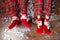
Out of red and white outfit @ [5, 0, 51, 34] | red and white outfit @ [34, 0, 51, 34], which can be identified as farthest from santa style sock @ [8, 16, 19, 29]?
red and white outfit @ [34, 0, 51, 34]

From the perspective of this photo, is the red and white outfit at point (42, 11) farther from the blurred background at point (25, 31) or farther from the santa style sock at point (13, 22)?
the santa style sock at point (13, 22)

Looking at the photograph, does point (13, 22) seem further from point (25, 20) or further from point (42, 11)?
point (42, 11)

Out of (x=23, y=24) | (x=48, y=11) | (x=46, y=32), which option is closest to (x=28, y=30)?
(x=23, y=24)

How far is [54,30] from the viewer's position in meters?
1.69

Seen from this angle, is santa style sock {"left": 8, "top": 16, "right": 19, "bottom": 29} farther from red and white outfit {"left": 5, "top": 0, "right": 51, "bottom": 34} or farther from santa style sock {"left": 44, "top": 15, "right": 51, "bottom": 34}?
santa style sock {"left": 44, "top": 15, "right": 51, "bottom": 34}

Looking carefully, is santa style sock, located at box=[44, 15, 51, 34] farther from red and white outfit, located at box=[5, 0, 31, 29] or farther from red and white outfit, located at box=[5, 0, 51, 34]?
red and white outfit, located at box=[5, 0, 31, 29]

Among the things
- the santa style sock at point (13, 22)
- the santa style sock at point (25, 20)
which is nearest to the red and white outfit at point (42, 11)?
the santa style sock at point (25, 20)

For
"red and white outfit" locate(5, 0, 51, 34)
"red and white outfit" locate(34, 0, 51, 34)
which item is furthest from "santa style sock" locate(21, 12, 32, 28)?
"red and white outfit" locate(34, 0, 51, 34)

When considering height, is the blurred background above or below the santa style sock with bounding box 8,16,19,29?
below

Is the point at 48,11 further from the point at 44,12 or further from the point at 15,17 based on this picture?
the point at 15,17

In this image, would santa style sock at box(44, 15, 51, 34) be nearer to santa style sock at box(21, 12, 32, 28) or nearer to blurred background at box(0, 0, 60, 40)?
blurred background at box(0, 0, 60, 40)

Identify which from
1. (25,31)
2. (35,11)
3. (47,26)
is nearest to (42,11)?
(35,11)

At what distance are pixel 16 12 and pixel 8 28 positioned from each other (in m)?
0.21

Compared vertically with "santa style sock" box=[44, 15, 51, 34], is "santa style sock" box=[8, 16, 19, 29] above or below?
above
